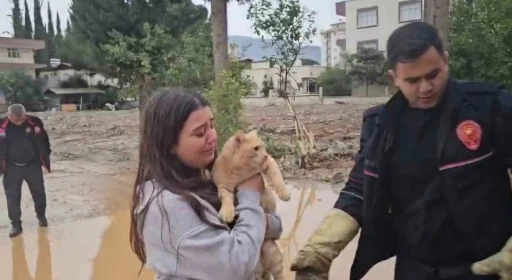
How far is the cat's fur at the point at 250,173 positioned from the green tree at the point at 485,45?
24.6 feet

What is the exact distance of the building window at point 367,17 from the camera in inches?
1527

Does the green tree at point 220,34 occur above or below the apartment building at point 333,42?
below

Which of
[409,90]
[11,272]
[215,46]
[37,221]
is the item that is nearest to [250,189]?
[409,90]

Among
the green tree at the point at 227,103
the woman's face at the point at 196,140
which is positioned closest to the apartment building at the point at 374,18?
the green tree at the point at 227,103

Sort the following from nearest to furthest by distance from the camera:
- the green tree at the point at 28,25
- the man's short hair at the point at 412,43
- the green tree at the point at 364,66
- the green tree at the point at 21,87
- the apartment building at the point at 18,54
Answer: the man's short hair at the point at 412,43
the green tree at the point at 21,87
the green tree at the point at 364,66
the apartment building at the point at 18,54
the green tree at the point at 28,25

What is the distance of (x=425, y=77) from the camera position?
173cm

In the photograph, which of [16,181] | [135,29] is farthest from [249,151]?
[135,29]

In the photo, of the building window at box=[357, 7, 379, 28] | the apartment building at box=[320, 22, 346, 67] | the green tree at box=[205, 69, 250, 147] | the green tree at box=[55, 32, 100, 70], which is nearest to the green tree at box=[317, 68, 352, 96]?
the building window at box=[357, 7, 379, 28]

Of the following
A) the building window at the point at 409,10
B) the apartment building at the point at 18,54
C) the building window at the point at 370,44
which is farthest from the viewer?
the building window at the point at 370,44

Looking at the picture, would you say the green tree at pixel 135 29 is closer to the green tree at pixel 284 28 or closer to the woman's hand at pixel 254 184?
the green tree at pixel 284 28

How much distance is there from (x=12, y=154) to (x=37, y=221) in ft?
4.28

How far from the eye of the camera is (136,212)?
1.65 metres

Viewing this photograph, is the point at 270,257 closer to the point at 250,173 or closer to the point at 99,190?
the point at 250,173

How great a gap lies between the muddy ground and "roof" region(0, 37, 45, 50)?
19.0 m
